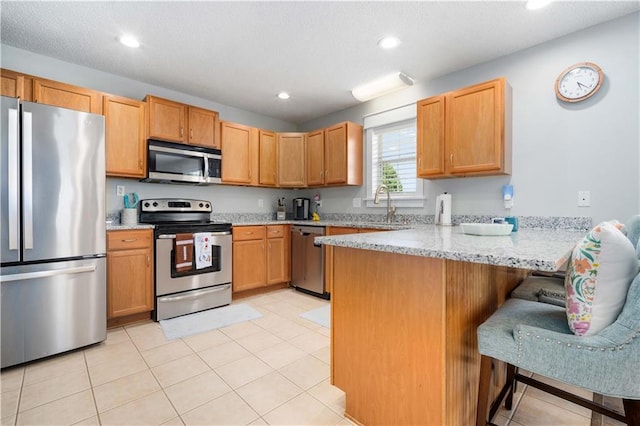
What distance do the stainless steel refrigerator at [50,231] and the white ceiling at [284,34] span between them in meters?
0.78

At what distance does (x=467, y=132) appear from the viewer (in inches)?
107

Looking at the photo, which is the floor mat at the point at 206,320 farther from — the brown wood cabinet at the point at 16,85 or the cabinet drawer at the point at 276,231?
the brown wood cabinet at the point at 16,85

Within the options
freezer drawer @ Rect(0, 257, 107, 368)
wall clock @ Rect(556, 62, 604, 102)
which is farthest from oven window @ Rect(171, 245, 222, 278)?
wall clock @ Rect(556, 62, 604, 102)

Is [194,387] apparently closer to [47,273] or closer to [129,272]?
[47,273]

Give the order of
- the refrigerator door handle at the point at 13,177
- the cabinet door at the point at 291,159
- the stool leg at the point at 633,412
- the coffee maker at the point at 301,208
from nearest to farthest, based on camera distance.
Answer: the stool leg at the point at 633,412 < the refrigerator door handle at the point at 13,177 < the cabinet door at the point at 291,159 < the coffee maker at the point at 301,208

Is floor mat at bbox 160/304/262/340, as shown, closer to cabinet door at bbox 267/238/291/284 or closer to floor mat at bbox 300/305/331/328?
floor mat at bbox 300/305/331/328

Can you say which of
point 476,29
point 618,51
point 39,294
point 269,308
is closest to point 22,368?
point 39,294

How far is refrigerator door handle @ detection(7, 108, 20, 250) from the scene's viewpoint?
1942 millimetres

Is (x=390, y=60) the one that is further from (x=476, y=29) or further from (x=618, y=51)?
(x=618, y=51)

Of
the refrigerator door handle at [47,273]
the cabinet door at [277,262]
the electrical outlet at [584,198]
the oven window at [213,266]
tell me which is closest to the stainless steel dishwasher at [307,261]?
the cabinet door at [277,262]

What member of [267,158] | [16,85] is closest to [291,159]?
[267,158]

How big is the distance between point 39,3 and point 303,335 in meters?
3.14

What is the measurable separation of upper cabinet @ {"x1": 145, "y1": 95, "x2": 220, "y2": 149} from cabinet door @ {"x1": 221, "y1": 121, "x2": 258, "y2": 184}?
0.55 feet

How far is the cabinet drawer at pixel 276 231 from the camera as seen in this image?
12.7 ft
